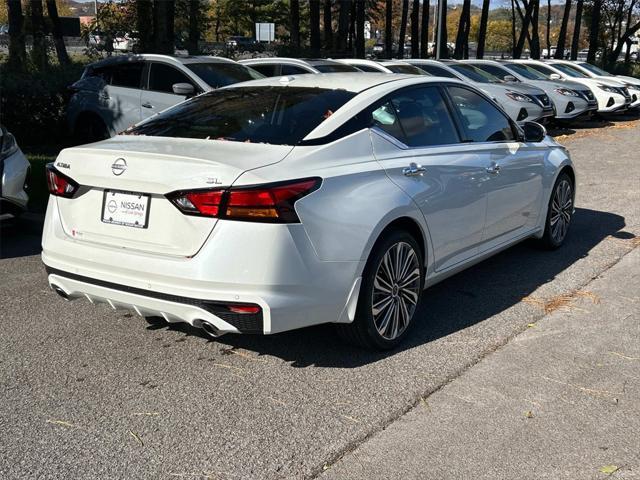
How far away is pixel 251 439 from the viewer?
342 cm

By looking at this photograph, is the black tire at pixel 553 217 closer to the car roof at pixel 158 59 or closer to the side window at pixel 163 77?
the side window at pixel 163 77

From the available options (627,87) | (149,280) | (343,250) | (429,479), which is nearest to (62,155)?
(149,280)

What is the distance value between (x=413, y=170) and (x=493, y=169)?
1.12 m

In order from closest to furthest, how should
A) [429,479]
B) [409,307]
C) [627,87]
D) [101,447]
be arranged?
[429,479] → [101,447] → [409,307] → [627,87]

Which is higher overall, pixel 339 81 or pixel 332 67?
pixel 339 81

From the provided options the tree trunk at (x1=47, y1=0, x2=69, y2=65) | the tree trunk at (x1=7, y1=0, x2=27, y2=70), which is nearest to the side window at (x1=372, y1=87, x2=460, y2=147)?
the tree trunk at (x1=7, y1=0, x2=27, y2=70)

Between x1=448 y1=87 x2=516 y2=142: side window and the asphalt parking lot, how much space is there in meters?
1.15

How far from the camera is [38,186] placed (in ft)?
28.6

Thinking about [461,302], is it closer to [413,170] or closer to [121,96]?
[413,170]

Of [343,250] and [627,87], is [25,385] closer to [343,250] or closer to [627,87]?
[343,250]

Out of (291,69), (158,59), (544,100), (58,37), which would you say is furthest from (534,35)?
(158,59)

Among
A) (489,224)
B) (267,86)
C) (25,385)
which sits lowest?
(25,385)

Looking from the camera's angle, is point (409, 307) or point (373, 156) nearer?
point (373, 156)

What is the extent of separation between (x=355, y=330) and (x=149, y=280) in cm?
120
